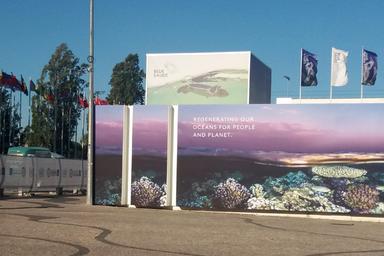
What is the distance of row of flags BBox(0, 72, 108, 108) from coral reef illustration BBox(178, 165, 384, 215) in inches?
1150

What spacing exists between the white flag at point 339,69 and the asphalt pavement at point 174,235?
12.8 meters

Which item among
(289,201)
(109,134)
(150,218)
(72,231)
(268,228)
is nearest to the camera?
(72,231)

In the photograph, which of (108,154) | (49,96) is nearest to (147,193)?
(108,154)

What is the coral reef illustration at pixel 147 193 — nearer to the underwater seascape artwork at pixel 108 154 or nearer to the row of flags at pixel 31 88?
the underwater seascape artwork at pixel 108 154

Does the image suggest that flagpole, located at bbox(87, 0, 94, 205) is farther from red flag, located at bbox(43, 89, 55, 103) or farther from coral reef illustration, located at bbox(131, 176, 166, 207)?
red flag, located at bbox(43, 89, 55, 103)

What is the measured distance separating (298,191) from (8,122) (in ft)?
190

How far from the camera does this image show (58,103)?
78.9m

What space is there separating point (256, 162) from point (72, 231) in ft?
37.4

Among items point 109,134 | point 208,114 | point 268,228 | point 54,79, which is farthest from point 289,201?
point 54,79

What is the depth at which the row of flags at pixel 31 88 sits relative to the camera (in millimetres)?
61662

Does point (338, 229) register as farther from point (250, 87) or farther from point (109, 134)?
point (250, 87)

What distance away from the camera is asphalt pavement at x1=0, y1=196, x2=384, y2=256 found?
43.1 ft

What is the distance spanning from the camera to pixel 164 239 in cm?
1511

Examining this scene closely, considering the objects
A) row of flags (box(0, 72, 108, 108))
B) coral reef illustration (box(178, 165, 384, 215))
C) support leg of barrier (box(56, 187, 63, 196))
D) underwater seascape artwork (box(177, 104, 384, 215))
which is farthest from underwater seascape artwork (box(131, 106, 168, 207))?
row of flags (box(0, 72, 108, 108))
